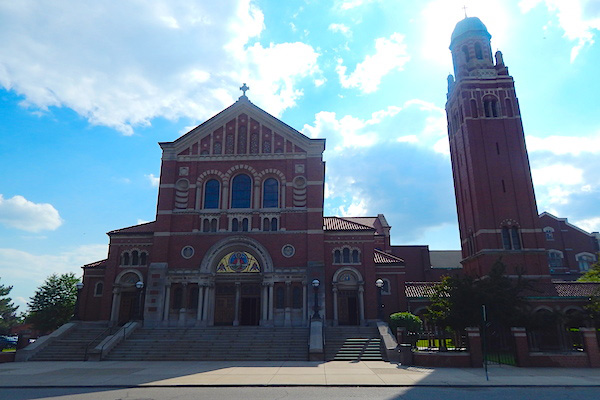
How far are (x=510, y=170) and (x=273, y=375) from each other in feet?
96.7

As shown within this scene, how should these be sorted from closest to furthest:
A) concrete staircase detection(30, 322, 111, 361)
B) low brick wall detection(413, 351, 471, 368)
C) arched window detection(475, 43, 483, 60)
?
1. low brick wall detection(413, 351, 471, 368)
2. concrete staircase detection(30, 322, 111, 361)
3. arched window detection(475, 43, 483, 60)

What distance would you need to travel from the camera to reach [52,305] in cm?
4116

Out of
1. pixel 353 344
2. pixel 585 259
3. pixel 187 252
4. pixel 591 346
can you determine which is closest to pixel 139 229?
pixel 187 252

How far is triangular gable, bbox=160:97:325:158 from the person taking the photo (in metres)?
33.8

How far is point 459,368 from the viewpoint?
18250 mm

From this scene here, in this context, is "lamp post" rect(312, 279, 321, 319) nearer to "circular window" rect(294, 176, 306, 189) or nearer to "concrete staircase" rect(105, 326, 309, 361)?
"concrete staircase" rect(105, 326, 309, 361)

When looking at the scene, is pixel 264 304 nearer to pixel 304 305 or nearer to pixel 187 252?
pixel 304 305

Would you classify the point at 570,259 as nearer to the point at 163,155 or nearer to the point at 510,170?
A: the point at 510,170

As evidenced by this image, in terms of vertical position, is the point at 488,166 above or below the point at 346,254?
above

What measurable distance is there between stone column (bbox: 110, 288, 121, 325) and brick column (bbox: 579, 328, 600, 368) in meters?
30.8

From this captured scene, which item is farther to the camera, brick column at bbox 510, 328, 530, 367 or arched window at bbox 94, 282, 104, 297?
arched window at bbox 94, 282, 104, 297

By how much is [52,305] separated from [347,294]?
31.0m

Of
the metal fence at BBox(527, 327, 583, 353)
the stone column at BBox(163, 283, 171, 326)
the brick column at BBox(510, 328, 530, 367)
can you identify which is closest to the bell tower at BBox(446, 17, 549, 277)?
the metal fence at BBox(527, 327, 583, 353)

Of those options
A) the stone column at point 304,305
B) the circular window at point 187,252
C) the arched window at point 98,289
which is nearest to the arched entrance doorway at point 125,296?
the arched window at point 98,289
